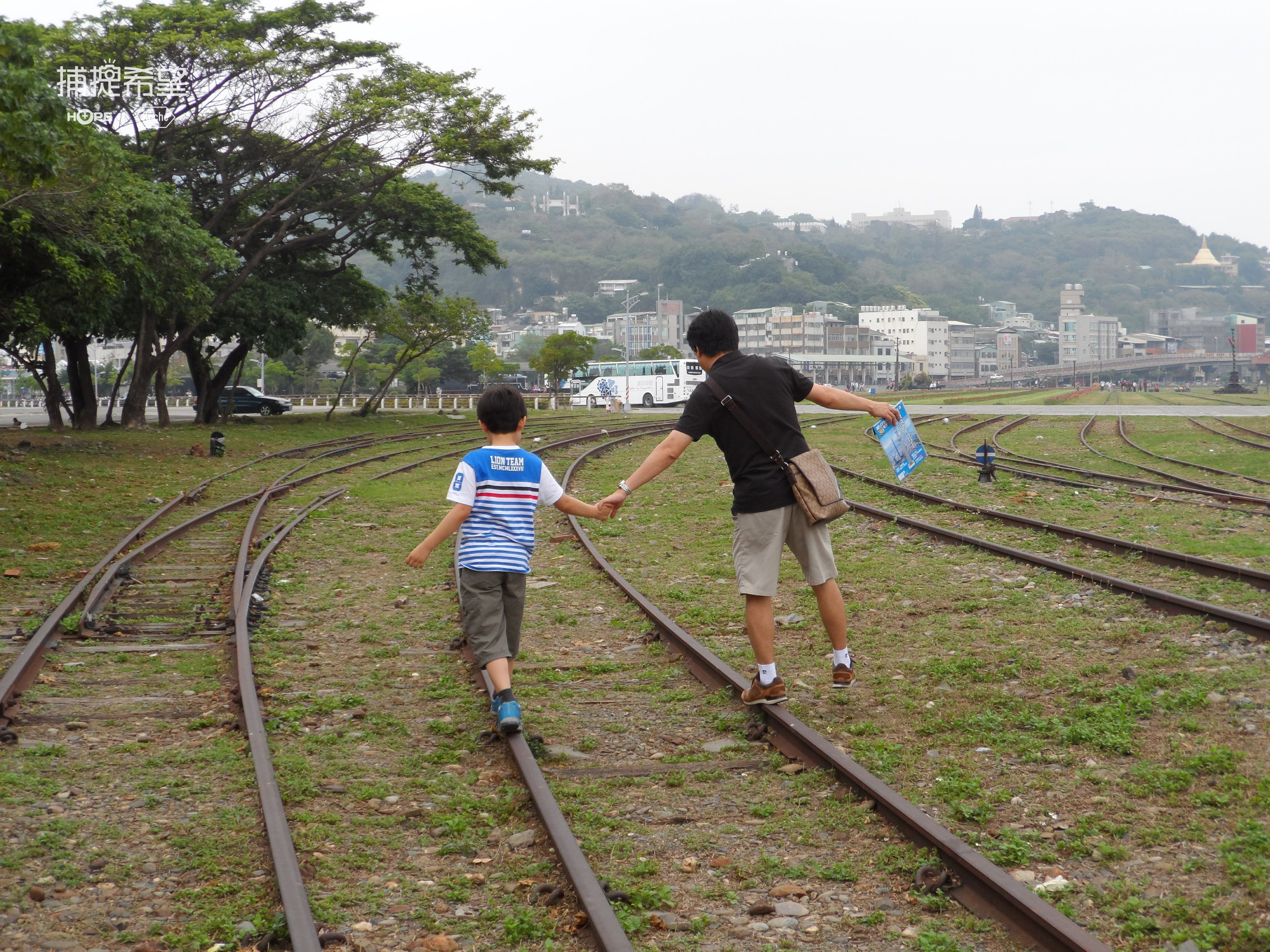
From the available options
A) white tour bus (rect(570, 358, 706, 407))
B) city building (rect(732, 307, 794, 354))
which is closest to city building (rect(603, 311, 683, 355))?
city building (rect(732, 307, 794, 354))

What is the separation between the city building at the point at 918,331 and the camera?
173m

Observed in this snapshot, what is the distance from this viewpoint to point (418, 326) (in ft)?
133

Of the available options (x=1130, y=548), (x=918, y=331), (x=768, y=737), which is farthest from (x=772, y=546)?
(x=918, y=331)

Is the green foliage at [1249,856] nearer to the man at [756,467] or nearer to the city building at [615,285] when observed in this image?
the man at [756,467]

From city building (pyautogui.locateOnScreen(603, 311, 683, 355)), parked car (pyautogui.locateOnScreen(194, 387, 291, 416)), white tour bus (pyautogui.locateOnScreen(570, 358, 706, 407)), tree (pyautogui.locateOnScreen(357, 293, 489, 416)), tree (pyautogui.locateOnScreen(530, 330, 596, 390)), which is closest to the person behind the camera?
tree (pyautogui.locateOnScreen(357, 293, 489, 416))

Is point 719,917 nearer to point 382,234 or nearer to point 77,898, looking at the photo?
point 77,898

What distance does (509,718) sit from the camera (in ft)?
16.6

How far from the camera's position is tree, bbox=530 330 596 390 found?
205 feet

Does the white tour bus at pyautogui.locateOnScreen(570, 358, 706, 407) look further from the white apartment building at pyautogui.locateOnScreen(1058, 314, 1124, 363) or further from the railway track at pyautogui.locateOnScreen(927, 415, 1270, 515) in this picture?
the white apartment building at pyautogui.locateOnScreen(1058, 314, 1124, 363)

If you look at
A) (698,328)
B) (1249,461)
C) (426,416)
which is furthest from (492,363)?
(698,328)

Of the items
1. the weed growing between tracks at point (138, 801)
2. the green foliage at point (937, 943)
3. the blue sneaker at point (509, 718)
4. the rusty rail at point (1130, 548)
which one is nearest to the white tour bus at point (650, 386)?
the rusty rail at point (1130, 548)

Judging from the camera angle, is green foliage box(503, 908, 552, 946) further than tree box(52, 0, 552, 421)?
No

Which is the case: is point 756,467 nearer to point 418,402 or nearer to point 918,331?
point 418,402

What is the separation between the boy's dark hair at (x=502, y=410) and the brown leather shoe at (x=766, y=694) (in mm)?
1744
